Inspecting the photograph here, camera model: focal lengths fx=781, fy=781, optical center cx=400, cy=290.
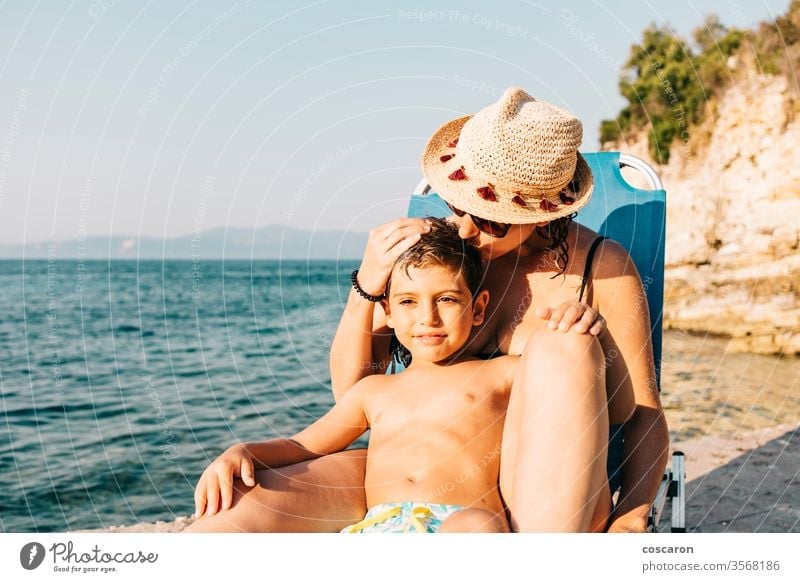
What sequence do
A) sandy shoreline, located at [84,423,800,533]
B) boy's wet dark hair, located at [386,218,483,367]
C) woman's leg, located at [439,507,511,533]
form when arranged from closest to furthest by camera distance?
1. woman's leg, located at [439,507,511,533]
2. boy's wet dark hair, located at [386,218,483,367]
3. sandy shoreline, located at [84,423,800,533]

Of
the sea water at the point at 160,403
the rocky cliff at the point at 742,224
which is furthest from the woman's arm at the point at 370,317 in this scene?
the rocky cliff at the point at 742,224

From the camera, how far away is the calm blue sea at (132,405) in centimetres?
477

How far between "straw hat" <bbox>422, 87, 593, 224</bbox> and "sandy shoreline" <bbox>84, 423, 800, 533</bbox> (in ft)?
6.35

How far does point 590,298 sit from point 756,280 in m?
9.10

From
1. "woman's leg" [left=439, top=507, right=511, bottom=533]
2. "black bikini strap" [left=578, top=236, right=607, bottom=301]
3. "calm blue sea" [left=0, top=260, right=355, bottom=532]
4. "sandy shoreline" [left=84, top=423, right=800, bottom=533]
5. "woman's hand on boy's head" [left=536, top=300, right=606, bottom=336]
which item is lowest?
"calm blue sea" [left=0, top=260, right=355, bottom=532]

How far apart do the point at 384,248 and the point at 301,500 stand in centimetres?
76

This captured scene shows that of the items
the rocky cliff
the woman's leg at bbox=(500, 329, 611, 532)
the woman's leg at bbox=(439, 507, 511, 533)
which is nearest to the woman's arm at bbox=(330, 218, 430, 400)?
the woman's leg at bbox=(500, 329, 611, 532)

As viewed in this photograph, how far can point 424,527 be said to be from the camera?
6.36 feet

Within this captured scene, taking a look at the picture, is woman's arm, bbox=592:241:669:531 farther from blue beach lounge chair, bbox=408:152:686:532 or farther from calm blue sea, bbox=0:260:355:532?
calm blue sea, bbox=0:260:355:532

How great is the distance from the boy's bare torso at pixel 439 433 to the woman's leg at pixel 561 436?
23 centimetres

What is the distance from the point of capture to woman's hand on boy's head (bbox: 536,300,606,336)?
182 centimetres
